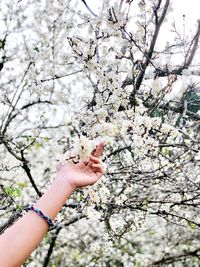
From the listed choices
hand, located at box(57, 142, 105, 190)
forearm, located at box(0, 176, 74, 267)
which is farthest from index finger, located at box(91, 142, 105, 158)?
forearm, located at box(0, 176, 74, 267)

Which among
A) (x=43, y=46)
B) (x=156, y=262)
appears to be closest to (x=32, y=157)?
(x=156, y=262)

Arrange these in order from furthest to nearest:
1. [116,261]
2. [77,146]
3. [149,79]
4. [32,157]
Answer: [32,157], [116,261], [149,79], [77,146]

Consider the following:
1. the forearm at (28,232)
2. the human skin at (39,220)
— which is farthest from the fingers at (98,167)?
the forearm at (28,232)

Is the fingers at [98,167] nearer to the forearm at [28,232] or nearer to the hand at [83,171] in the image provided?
the hand at [83,171]

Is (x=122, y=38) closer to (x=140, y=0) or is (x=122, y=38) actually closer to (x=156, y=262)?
(x=140, y=0)

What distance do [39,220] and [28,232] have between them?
0.04 metres

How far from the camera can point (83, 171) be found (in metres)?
1.38

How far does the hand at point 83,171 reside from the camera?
4.31 ft

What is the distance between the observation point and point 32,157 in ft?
32.3

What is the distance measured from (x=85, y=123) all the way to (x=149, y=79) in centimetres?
51

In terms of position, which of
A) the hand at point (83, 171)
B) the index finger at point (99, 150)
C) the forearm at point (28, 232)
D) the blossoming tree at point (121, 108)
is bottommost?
the forearm at point (28, 232)

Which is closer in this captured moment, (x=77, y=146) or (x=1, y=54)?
(x=77, y=146)

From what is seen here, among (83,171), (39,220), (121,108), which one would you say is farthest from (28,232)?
(121,108)

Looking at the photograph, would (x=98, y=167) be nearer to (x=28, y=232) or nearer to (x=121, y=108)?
(x=28, y=232)
